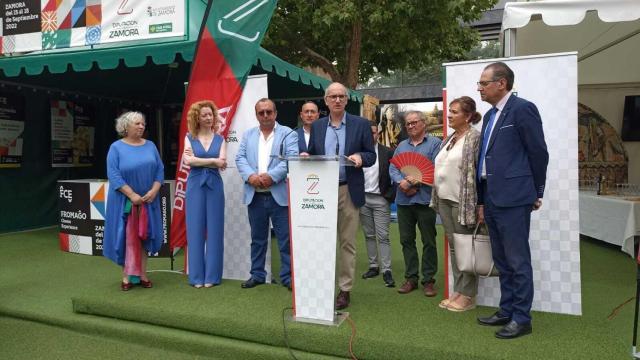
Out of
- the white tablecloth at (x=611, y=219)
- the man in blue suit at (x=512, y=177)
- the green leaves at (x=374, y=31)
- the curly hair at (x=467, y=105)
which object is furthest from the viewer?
the green leaves at (x=374, y=31)

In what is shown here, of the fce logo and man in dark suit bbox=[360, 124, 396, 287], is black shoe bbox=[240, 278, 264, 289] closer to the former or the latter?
man in dark suit bbox=[360, 124, 396, 287]

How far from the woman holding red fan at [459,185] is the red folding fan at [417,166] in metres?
0.33

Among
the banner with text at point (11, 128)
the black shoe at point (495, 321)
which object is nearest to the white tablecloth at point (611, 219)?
the black shoe at point (495, 321)

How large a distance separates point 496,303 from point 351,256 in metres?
1.17

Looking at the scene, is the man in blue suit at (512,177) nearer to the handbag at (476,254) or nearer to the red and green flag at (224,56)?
the handbag at (476,254)

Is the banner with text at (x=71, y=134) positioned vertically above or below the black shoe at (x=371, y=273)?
above

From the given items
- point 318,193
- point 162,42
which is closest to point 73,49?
point 162,42

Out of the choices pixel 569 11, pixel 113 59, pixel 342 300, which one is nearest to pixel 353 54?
pixel 113 59

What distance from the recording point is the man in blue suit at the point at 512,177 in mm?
2756

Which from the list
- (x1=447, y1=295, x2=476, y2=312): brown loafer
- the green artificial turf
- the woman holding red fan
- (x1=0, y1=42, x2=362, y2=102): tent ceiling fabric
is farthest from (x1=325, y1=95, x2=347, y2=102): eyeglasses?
(x1=0, y1=42, x2=362, y2=102): tent ceiling fabric

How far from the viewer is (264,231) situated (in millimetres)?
4145

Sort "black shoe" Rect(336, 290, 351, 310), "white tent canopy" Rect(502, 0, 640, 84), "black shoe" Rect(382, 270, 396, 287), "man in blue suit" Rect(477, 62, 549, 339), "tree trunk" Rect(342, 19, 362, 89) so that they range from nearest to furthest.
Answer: "man in blue suit" Rect(477, 62, 549, 339) → "black shoe" Rect(336, 290, 351, 310) → "black shoe" Rect(382, 270, 396, 287) → "white tent canopy" Rect(502, 0, 640, 84) → "tree trunk" Rect(342, 19, 362, 89)

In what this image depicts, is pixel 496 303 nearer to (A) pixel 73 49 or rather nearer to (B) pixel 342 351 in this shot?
(B) pixel 342 351

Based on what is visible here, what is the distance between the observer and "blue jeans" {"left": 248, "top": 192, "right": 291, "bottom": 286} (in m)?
4.02
